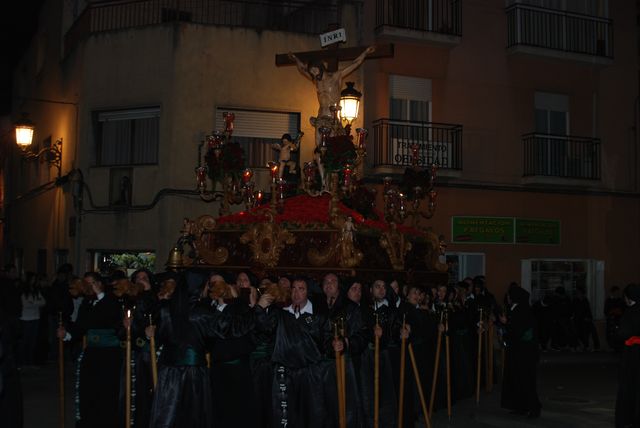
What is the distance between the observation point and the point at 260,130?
18.9 metres

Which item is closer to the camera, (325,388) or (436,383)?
(325,388)

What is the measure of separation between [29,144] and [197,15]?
4.84 meters

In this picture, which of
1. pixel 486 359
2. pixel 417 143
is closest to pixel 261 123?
pixel 417 143

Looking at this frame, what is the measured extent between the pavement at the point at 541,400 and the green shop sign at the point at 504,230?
394 centimetres

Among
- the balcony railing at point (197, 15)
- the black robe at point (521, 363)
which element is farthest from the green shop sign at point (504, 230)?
the black robe at point (521, 363)

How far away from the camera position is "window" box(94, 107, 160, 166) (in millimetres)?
18688

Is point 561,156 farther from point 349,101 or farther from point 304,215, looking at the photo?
point 304,215

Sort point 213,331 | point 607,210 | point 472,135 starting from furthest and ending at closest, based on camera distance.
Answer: point 607,210, point 472,135, point 213,331

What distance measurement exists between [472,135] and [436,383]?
33.3 feet

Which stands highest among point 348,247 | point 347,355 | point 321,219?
point 321,219

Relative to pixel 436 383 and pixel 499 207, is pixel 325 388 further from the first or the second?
pixel 499 207

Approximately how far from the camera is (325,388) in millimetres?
8453

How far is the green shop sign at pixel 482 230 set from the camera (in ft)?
66.5

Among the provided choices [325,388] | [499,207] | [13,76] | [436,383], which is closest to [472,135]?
[499,207]
